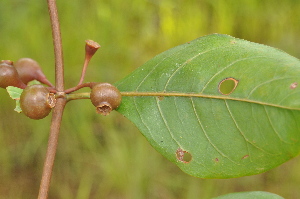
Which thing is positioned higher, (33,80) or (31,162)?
(31,162)

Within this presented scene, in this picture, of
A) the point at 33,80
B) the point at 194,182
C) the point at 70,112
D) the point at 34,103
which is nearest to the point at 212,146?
the point at 34,103

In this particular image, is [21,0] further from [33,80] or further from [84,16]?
[33,80]

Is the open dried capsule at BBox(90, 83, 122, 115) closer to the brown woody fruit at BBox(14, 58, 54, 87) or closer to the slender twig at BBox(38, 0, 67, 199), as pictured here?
the slender twig at BBox(38, 0, 67, 199)

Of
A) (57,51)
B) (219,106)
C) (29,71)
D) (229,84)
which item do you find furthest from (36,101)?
(229,84)

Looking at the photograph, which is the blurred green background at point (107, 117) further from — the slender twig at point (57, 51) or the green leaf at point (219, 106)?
the slender twig at point (57, 51)

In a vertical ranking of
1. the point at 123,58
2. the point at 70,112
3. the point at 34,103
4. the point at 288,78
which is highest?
the point at 123,58

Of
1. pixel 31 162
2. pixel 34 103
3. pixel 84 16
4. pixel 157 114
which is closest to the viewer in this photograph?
pixel 34 103

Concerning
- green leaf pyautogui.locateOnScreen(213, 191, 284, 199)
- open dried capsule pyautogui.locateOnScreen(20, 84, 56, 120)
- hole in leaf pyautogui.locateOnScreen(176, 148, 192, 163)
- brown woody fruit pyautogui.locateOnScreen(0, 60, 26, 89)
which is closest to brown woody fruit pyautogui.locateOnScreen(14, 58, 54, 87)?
brown woody fruit pyautogui.locateOnScreen(0, 60, 26, 89)
